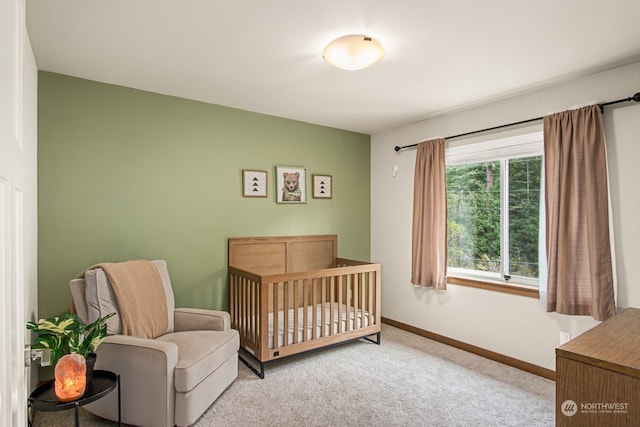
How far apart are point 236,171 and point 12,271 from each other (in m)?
2.70

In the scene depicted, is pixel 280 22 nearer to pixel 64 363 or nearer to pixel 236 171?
pixel 236 171

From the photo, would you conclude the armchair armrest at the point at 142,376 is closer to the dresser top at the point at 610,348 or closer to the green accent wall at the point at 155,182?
the green accent wall at the point at 155,182

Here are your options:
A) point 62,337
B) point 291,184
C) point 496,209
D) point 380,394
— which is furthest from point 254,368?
point 496,209

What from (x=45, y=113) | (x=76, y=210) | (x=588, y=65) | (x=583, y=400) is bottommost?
(x=583, y=400)

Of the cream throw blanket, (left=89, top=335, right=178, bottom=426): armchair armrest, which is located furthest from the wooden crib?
(left=89, top=335, right=178, bottom=426): armchair armrest

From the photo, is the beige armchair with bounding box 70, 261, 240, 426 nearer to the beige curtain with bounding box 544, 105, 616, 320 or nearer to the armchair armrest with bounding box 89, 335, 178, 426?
the armchair armrest with bounding box 89, 335, 178, 426

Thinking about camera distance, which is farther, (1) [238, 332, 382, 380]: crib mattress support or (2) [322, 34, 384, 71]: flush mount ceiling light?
(1) [238, 332, 382, 380]: crib mattress support

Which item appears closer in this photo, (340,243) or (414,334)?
(414,334)

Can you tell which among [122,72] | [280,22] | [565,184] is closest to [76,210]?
[122,72]

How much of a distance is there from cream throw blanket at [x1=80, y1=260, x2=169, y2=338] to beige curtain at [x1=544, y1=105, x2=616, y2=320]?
9.92 ft

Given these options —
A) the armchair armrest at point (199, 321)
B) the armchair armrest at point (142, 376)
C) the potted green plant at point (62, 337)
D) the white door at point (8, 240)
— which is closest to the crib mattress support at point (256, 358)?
the armchair armrest at point (199, 321)

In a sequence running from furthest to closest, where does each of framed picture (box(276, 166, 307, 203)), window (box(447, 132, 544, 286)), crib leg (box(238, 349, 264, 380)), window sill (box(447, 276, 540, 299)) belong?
framed picture (box(276, 166, 307, 203))
window (box(447, 132, 544, 286))
window sill (box(447, 276, 540, 299))
crib leg (box(238, 349, 264, 380))

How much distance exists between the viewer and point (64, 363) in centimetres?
168

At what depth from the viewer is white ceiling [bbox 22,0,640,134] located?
6.08 ft
